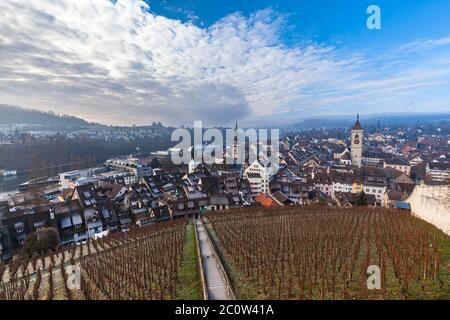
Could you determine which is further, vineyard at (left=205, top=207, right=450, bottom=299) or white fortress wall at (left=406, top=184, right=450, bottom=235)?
white fortress wall at (left=406, top=184, right=450, bottom=235)

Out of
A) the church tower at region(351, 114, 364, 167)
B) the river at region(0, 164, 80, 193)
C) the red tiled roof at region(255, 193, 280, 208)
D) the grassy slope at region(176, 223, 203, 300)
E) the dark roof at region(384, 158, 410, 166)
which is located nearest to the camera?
the grassy slope at region(176, 223, 203, 300)

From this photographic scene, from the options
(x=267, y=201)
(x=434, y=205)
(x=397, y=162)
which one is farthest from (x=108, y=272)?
(x=397, y=162)

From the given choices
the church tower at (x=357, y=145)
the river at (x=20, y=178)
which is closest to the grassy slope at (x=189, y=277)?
the church tower at (x=357, y=145)

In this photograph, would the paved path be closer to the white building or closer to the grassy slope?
the grassy slope

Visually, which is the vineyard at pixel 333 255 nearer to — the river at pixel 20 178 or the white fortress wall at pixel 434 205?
the white fortress wall at pixel 434 205

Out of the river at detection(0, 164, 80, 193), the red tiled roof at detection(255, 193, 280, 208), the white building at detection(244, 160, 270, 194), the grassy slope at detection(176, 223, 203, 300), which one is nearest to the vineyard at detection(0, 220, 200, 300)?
the grassy slope at detection(176, 223, 203, 300)
